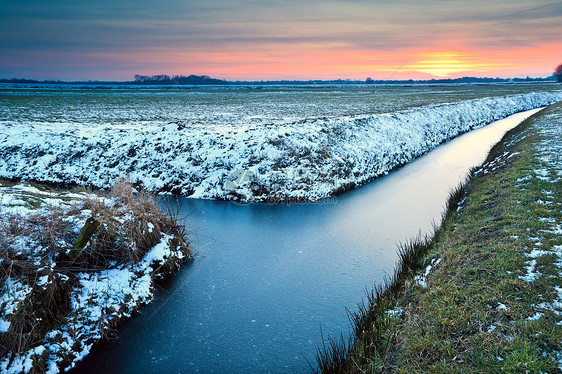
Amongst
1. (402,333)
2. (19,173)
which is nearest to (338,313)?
(402,333)

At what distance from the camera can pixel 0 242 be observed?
6.02 metres

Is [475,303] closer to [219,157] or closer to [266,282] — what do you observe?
[266,282]

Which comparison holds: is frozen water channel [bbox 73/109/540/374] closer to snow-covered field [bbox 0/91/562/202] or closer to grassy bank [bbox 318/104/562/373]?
grassy bank [bbox 318/104/562/373]

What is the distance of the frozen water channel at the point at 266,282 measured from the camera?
579cm

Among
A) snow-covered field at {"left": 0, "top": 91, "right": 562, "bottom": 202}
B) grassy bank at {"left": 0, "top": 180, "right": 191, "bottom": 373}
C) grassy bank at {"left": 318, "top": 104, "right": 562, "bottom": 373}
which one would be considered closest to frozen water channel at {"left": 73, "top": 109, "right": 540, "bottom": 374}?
grassy bank at {"left": 0, "top": 180, "right": 191, "bottom": 373}

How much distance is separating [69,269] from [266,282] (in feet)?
13.5

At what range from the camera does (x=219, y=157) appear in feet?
52.6

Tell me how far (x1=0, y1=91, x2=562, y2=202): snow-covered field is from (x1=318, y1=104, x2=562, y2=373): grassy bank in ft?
23.6

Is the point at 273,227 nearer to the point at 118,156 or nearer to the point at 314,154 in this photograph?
the point at 314,154

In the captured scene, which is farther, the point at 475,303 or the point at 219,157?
the point at 219,157

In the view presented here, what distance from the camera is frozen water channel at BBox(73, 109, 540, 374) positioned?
5.79m

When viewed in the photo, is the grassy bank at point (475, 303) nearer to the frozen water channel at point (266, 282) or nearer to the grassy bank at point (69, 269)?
the frozen water channel at point (266, 282)

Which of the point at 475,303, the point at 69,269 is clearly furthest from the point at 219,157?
the point at 475,303

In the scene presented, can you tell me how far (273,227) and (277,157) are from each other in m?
5.01
